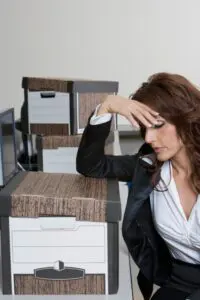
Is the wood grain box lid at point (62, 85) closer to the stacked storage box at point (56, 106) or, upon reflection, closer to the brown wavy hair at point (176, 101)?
the stacked storage box at point (56, 106)

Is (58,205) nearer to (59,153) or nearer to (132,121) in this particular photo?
(132,121)

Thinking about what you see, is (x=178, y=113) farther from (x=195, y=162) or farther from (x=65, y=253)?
(x=65, y=253)

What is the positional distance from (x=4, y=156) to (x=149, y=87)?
0.46 m

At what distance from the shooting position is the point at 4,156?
1.31 metres

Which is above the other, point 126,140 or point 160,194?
point 160,194

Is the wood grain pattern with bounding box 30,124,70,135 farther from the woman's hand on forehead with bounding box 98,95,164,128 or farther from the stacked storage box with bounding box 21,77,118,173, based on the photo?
the woman's hand on forehead with bounding box 98,95,164,128

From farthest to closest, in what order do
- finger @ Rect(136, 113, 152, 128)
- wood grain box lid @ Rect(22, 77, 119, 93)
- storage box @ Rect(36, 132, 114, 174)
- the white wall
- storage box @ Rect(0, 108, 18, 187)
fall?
1. the white wall
2. wood grain box lid @ Rect(22, 77, 119, 93)
3. storage box @ Rect(36, 132, 114, 174)
4. storage box @ Rect(0, 108, 18, 187)
5. finger @ Rect(136, 113, 152, 128)

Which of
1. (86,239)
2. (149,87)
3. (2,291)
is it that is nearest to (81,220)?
(86,239)

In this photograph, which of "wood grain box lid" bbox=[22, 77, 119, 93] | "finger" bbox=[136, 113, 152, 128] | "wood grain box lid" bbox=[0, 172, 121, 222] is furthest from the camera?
"wood grain box lid" bbox=[22, 77, 119, 93]

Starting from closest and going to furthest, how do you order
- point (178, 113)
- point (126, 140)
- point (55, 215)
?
point (55, 215) < point (178, 113) < point (126, 140)

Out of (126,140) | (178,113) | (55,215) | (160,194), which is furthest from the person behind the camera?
(126,140)

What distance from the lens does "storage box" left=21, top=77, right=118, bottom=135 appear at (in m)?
1.82

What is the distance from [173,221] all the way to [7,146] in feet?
1.77

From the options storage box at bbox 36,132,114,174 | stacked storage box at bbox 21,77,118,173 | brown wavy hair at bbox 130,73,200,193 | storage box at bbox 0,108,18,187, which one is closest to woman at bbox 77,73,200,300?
brown wavy hair at bbox 130,73,200,193
